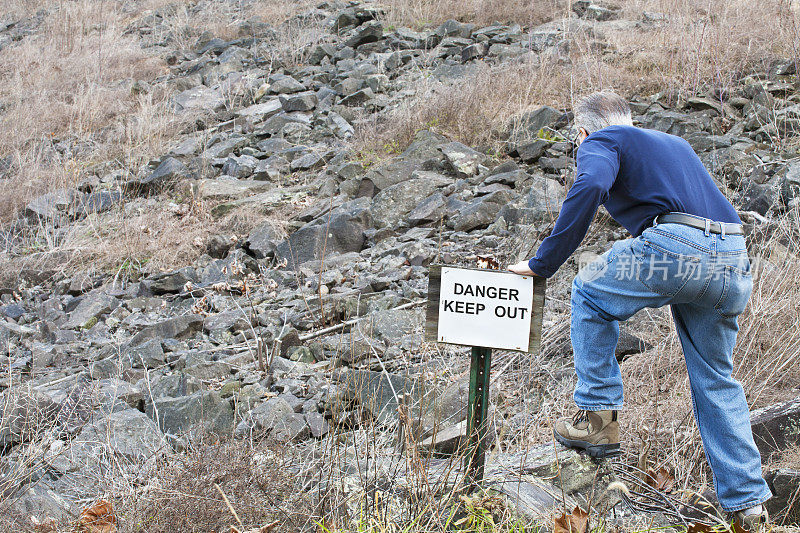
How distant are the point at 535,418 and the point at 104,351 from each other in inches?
137

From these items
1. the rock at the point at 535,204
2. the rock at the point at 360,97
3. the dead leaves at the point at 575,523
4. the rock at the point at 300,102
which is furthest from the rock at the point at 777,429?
the rock at the point at 300,102

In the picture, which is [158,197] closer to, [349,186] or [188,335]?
[349,186]

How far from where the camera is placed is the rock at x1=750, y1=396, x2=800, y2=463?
127 inches

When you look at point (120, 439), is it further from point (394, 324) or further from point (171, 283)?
point (171, 283)

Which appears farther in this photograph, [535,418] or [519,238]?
[519,238]

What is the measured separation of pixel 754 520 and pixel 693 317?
809 millimetres

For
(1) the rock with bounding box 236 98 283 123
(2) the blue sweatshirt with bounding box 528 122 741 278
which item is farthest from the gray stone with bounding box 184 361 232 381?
(1) the rock with bounding box 236 98 283 123

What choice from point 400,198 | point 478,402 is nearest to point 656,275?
point 478,402

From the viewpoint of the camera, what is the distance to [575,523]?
2.33 metres

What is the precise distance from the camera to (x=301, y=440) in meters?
3.73

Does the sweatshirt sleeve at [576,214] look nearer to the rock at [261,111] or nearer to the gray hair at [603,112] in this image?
the gray hair at [603,112]

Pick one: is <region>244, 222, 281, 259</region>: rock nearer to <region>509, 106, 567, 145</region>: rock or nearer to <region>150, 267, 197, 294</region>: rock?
<region>150, 267, 197, 294</region>: rock

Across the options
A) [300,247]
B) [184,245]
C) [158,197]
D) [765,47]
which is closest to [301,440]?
[300,247]

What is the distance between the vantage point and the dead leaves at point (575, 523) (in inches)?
90.2
